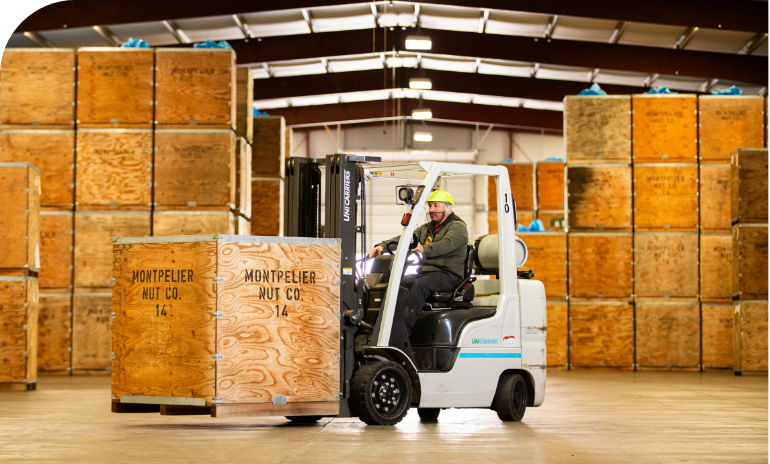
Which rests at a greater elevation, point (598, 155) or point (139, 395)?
point (598, 155)

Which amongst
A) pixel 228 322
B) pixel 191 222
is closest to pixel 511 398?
pixel 228 322

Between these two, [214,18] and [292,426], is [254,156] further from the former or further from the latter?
[292,426]

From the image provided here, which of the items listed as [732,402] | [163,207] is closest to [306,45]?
[163,207]

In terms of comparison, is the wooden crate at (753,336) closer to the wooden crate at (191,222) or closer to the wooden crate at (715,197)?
the wooden crate at (715,197)

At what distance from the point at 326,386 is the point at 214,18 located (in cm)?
1720

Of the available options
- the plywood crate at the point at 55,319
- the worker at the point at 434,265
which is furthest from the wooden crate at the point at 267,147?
the worker at the point at 434,265

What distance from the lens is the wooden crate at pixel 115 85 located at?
13.3 meters

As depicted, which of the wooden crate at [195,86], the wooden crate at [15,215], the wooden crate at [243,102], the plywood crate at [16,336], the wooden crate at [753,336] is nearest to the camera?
the plywood crate at [16,336]

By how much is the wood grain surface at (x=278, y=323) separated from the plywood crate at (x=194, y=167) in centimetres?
593

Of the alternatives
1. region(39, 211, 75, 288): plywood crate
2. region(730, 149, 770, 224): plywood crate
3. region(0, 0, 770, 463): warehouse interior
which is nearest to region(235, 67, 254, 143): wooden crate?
region(0, 0, 770, 463): warehouse interior

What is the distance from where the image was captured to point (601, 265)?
16.2 m

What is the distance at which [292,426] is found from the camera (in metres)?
7.55

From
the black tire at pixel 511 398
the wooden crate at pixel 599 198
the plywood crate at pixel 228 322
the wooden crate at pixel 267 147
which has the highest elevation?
the wooden crate at pixel 267 147

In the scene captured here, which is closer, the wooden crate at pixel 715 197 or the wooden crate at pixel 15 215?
the wooden crate at pixel 15 215
